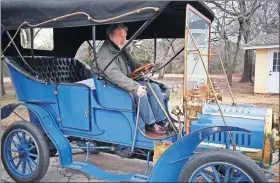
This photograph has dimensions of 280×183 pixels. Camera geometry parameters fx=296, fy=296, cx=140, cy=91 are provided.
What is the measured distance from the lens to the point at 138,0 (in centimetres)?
228

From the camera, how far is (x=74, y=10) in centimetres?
Answer: 253

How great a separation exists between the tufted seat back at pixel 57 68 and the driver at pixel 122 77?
755 millimetres

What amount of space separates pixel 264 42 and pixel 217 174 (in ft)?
3.38

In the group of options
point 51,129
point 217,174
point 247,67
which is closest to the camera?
point 217,174

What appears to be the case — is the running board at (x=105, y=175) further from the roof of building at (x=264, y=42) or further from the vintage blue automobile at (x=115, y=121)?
the roof of building at (x=264, y=42)

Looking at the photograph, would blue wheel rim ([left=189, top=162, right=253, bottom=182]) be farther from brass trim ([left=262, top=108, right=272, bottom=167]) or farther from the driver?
the driver

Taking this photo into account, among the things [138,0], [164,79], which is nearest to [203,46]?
[138,0]

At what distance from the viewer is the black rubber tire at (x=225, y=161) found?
188 cm

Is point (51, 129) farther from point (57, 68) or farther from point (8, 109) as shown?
point (57, 68)

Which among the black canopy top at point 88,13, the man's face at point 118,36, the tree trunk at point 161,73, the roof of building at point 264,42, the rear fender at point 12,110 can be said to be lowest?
the rear fender at point 12,110

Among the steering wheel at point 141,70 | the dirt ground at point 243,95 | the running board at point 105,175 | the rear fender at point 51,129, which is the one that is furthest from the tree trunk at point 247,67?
the rear fender at point 51,129

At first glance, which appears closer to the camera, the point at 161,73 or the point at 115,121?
the point at 115,121

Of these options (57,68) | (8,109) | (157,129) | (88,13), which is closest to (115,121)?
(157,129)

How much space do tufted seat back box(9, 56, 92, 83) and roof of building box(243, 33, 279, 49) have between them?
6.45 feet
